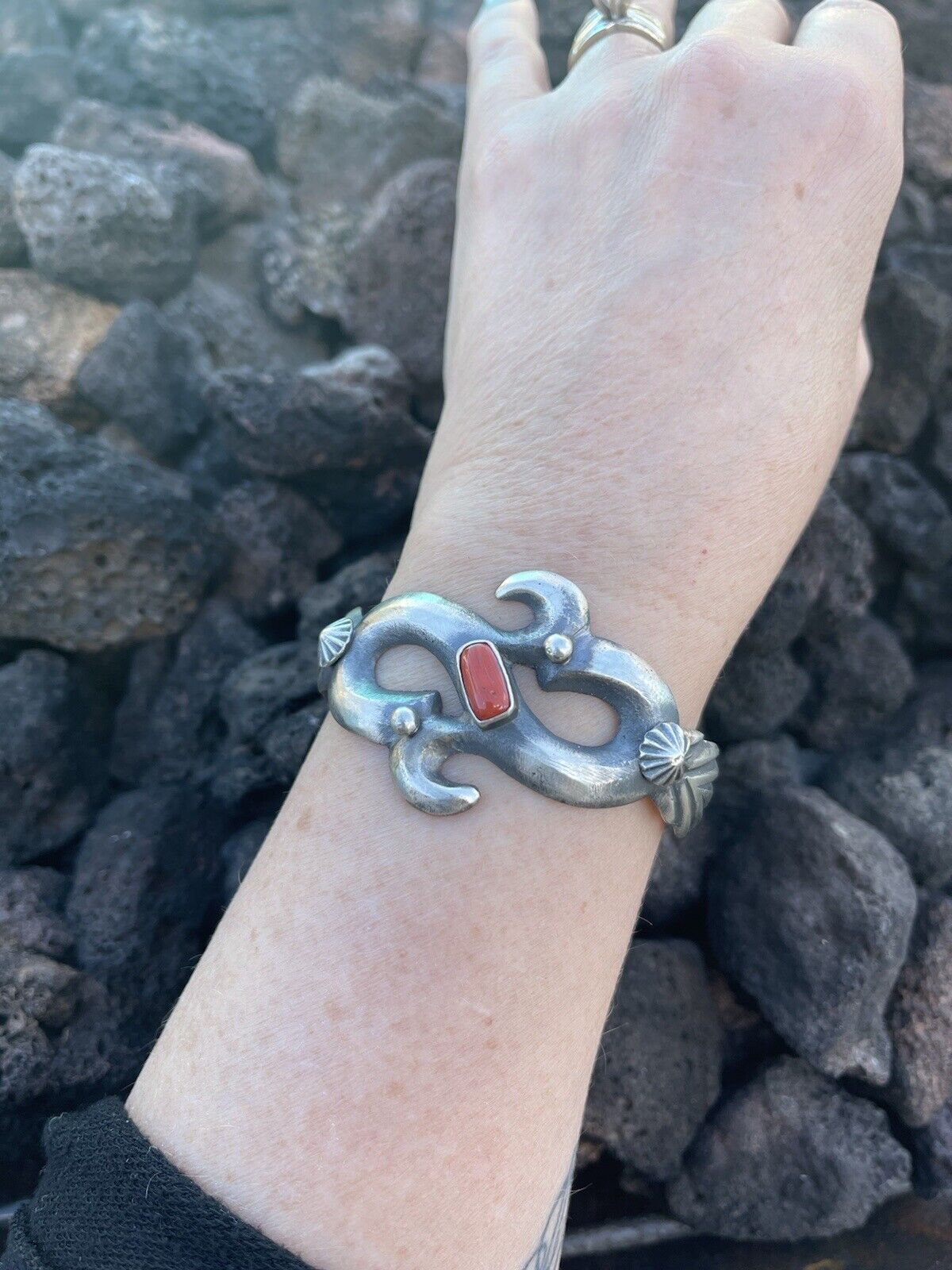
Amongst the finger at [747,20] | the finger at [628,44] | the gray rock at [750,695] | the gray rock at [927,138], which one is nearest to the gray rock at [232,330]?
the finger at [628,44]

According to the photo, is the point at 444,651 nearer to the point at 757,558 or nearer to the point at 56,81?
the point at 757,558

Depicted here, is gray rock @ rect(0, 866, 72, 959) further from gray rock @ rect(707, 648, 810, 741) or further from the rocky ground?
gray rock @ rect(707, 648, 810, 741)

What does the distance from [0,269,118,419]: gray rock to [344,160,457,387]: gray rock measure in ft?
1.55

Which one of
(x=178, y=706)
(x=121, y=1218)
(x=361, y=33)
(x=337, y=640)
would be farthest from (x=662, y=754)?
(x=361, y=33)

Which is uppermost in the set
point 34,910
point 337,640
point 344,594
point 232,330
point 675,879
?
point 337,640

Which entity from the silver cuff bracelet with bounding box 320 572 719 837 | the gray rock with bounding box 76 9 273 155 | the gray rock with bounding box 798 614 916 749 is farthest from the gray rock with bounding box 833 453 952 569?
the gray rock with bounding box 76 9 273 155

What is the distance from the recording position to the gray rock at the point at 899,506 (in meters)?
1.48

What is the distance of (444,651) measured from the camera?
0.83 metres

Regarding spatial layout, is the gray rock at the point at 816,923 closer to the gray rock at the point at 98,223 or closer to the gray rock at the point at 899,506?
the gray rock at the point at 899,506

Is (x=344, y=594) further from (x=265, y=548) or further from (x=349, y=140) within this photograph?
(x=349, y=140)

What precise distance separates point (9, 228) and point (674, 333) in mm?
1277

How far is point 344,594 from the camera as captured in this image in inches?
52.0

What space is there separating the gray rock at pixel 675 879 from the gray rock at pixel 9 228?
150 centimetres

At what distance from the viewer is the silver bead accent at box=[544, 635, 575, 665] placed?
0.81 m
